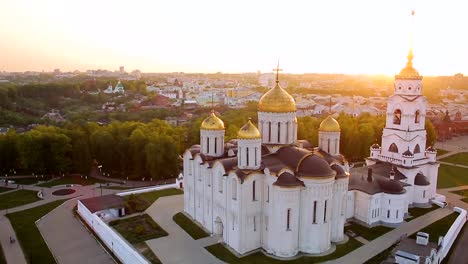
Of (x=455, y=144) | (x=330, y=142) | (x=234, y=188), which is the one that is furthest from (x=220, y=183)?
(x=455, y=144)

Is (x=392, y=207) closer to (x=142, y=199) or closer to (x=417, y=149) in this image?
(x=417, y=149)

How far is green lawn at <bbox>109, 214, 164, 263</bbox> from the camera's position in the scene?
22.9 metres

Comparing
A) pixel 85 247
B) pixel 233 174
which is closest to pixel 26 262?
pixel 85 247

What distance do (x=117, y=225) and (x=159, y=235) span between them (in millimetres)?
3520

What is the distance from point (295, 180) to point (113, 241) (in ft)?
37.8

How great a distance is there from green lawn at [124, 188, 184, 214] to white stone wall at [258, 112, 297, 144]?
1092 cm

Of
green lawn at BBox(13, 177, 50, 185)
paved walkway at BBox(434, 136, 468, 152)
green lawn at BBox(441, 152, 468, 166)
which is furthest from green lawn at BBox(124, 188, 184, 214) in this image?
paved walkway at BBox(434, 136, 468, 152)

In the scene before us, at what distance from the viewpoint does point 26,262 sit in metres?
22.0

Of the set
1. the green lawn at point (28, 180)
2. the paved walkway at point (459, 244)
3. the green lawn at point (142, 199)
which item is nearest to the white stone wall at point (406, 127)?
the paved walkway at point (459, 244)

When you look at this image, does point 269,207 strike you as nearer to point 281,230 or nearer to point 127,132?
Answer: point 281,230

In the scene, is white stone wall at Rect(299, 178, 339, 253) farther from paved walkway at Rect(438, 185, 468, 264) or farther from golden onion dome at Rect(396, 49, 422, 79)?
golden onion dome at Rect(396, 49, 422, 79)

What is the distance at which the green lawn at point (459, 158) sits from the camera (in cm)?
4672

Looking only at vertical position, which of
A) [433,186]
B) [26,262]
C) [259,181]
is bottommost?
[26,262]

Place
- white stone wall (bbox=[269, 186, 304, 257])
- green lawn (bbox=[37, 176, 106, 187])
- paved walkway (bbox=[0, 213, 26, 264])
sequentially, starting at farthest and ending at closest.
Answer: green lawn (bbox=[37, 176, 106, 187])
paved walkway (bbox=[0, 213, 26, 264])
white stone wall (bbox=[269, 186, 304, 257])
